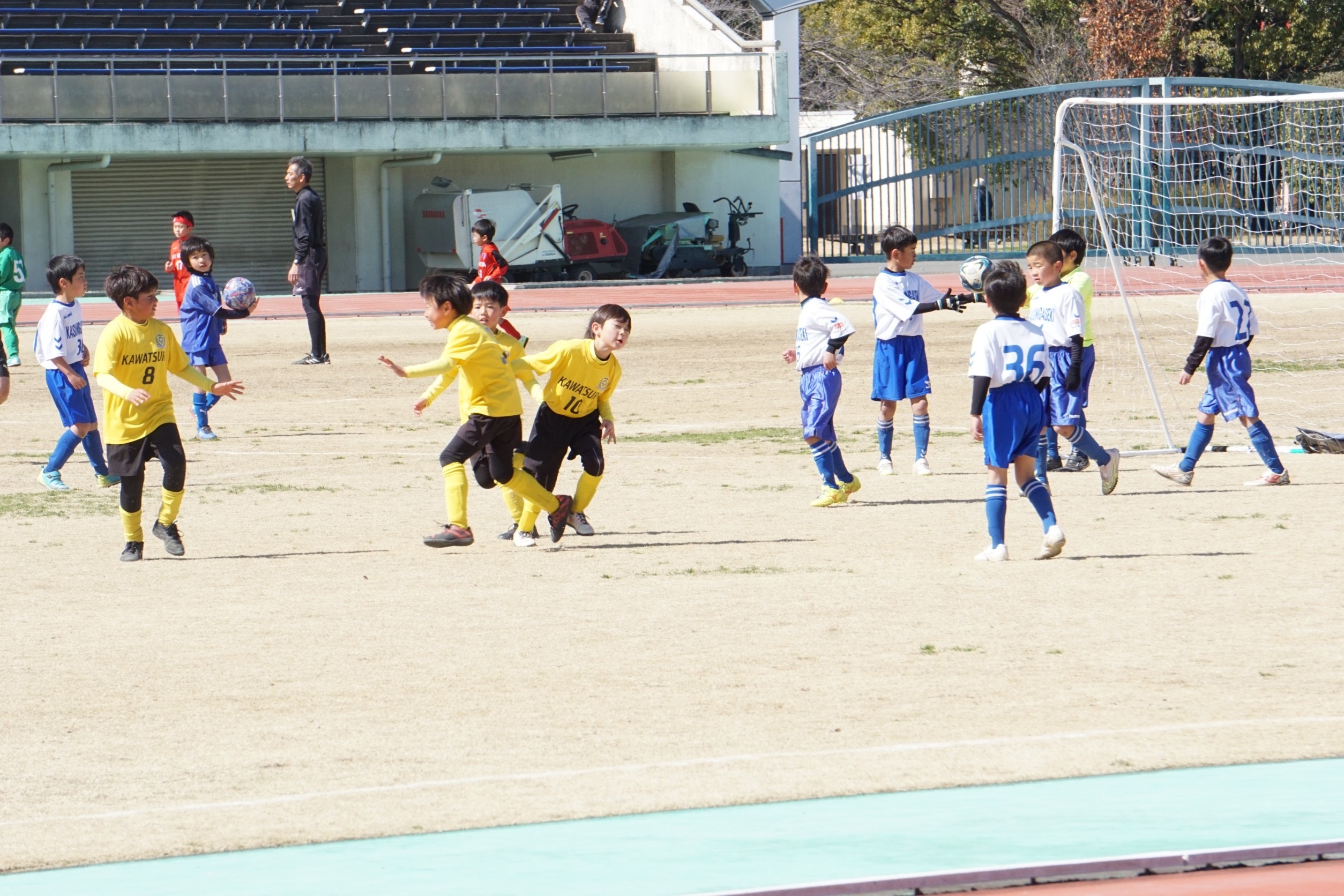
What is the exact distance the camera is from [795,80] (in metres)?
40.2

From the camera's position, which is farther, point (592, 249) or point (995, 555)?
point (592, 249)

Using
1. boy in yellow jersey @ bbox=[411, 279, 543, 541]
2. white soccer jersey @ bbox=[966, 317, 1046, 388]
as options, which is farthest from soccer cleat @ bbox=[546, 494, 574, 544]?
white soccer jersey @ bbox=[966, 317, 1046, 388]

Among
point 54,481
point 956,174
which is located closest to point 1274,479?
point 54,481

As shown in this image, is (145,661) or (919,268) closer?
(145,661)

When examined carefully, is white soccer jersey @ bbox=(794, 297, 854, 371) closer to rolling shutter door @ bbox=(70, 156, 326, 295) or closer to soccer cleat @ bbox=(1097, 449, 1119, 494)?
soccer cleat @ bbox=(1097, 449, 1119, 494)

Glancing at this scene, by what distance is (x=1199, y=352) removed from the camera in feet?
36.1

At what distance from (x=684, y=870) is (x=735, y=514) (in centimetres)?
633

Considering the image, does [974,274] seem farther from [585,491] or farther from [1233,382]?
[585,491]

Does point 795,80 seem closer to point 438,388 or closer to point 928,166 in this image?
point 928,166

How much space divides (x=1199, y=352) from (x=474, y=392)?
456 cm

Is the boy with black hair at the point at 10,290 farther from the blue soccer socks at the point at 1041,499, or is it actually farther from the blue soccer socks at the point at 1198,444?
the blue soccer socks at the point at 1041,499

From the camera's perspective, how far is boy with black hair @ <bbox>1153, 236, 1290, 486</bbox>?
1104 cm

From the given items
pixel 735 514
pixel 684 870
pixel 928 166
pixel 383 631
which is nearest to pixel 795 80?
pixel 928 166

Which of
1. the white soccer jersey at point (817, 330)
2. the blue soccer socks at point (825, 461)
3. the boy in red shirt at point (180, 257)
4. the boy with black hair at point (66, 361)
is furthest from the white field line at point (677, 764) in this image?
the boy in red shirt at point (180, 257)
